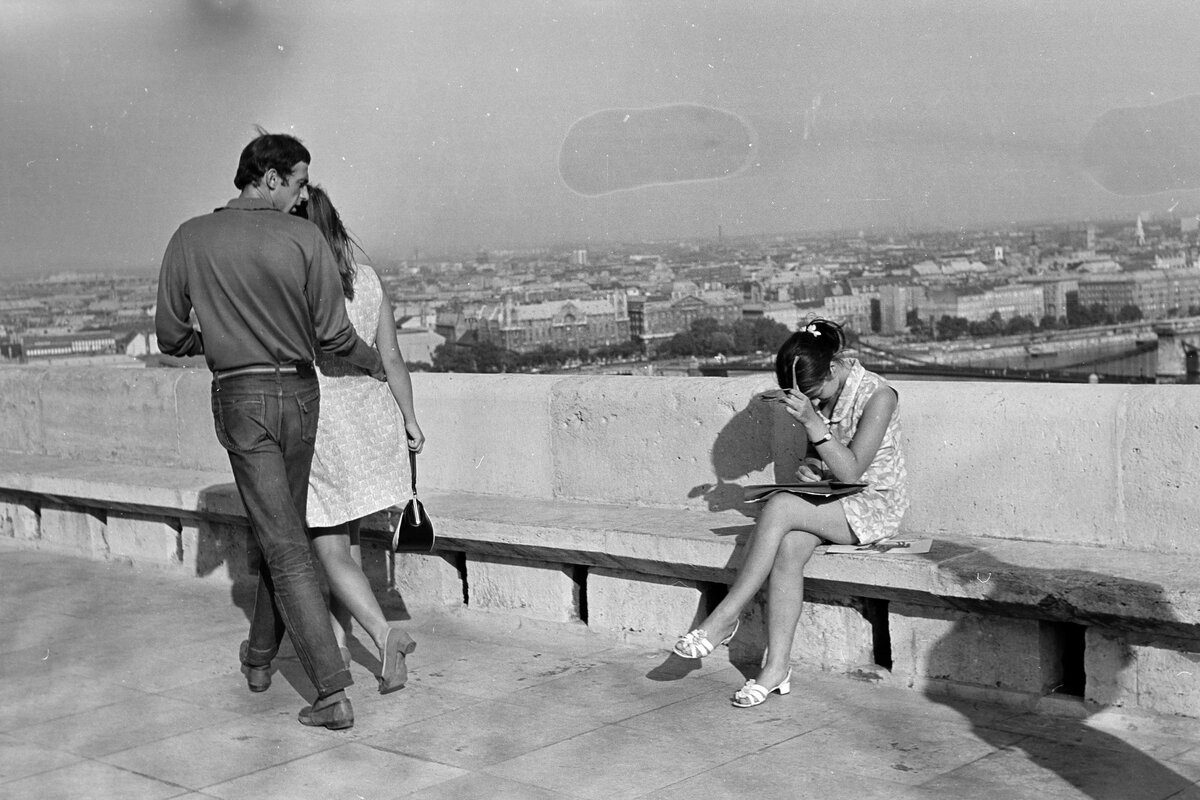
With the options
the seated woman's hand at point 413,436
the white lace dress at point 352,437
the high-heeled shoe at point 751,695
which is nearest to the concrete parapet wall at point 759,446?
the high-heeled shoe at point 751,695

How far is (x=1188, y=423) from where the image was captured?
12.9ft

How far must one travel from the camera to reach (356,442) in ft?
15.0

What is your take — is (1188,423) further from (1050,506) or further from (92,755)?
(92,755)

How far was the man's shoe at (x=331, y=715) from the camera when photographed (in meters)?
4.10

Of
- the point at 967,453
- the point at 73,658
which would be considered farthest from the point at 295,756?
the point at 967,453

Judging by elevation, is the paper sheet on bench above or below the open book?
below

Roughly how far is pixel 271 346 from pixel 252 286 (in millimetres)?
184

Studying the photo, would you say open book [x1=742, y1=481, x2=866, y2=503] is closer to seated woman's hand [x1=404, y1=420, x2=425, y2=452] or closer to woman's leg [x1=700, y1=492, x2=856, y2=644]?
woman's leg [x1=700, y1=492, x2=856, y2=644]

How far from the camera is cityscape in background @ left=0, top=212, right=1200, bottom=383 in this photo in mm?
13453

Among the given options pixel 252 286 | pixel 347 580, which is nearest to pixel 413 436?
pixel 347 580

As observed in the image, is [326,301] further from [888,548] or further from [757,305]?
[757,305]

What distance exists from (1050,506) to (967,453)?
307 mm

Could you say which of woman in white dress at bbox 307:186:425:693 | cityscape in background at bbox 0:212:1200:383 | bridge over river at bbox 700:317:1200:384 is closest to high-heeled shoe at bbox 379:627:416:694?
woman in white dress at bbox 307:186:425:693

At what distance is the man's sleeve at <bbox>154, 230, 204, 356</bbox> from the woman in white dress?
44 cm
